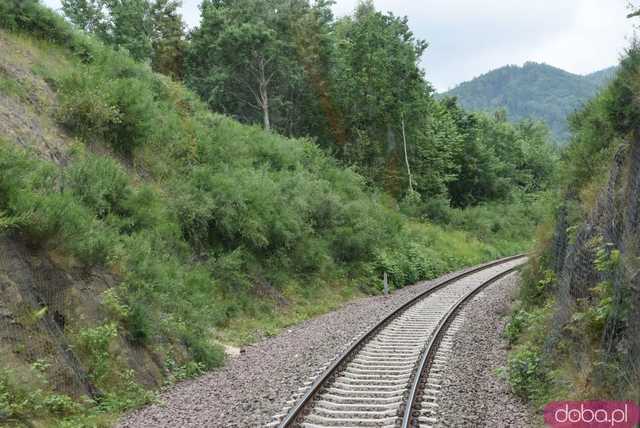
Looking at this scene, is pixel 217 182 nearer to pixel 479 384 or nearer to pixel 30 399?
pixel 30 399

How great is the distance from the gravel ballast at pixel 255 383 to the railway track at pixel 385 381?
428 millimetres

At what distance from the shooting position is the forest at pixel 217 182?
31.2 feet

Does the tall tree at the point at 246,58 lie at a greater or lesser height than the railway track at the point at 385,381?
greater

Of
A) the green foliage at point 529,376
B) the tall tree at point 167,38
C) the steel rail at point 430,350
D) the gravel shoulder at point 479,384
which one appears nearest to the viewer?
the steel rail at point 430,350

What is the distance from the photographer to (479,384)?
349 inches

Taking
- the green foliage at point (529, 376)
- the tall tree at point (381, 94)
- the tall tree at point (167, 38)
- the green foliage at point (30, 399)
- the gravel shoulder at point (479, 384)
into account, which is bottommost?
the gravel shoulder at point (479, 384)

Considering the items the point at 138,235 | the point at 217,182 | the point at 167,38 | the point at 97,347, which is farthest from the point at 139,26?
the point at 97,347

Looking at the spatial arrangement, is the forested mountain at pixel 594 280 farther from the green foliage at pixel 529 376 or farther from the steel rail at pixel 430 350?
the steel rail at pixel 430 350

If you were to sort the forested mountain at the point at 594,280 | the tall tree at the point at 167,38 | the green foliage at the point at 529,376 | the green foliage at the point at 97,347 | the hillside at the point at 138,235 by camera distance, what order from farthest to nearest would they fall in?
the tall tree at the point at 167,38, the green foliage at the point at 97,347, the hillside at the point at 138,235, the green foliage at the point at 529,376, the forested mountain at the point at 594,280

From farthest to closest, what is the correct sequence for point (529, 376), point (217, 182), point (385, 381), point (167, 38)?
point (167, 38) < point (217, 182) < point (385, 381) < point (529, 376)

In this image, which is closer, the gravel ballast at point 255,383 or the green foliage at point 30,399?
the green foliage at point 30,399

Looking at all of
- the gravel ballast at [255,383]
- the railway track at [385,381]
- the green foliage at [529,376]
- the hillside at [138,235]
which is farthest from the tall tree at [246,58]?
the green foliage at [529,376]

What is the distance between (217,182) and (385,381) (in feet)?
34.0

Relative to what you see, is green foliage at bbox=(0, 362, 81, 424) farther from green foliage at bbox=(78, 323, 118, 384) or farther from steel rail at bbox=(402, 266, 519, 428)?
steel rail at bbox=(402, 266, 519, 428)
